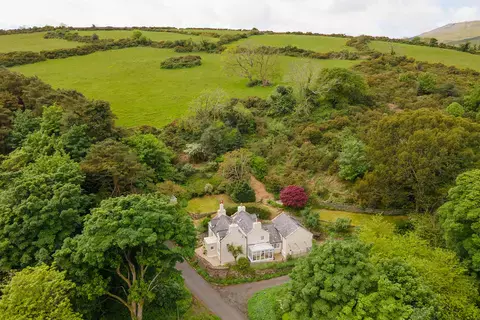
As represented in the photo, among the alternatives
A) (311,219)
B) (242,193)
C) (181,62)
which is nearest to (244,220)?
(242,193)

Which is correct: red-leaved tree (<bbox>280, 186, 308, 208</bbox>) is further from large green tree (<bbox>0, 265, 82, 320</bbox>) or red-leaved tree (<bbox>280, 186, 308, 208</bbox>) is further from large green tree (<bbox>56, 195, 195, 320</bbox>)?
large green tree (<bbox>0, 265, 82, 320</bbox>)

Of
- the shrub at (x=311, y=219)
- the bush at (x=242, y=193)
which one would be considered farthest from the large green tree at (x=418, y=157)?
the bush at (x=242, y=193)

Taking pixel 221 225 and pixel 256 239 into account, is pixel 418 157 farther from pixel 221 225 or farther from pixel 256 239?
pixel 221 225

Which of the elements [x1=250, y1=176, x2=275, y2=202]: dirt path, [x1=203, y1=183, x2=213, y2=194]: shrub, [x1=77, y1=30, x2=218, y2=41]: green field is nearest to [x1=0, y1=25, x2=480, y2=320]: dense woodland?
[x1=203, y1=183, x2=213, y2=194]: shrub

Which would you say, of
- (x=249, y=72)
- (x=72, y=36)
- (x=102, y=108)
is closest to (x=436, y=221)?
(x=102, y=108)

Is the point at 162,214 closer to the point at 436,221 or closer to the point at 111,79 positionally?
the point at 436,221

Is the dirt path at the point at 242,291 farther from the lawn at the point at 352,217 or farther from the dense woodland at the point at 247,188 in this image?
the lawn at the point at 352,217

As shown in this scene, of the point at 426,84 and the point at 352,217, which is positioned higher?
the point at 426,84
